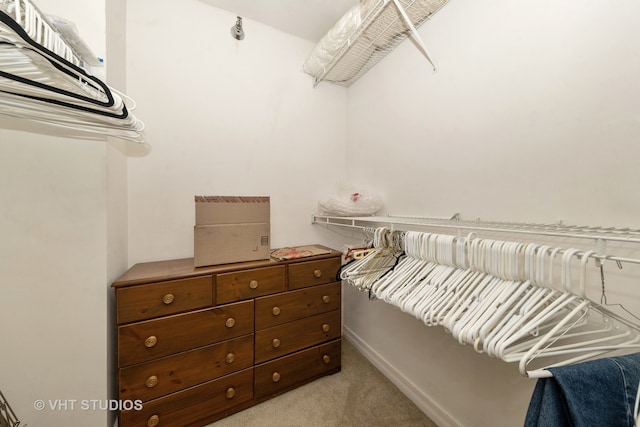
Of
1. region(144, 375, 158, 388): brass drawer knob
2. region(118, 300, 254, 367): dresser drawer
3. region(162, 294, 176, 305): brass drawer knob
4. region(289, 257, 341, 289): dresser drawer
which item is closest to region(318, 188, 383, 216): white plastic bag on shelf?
region(289, 257, 341, 289): dresser drawer

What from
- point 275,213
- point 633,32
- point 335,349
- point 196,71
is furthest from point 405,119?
point 335,349

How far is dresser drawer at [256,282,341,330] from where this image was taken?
55.1 inches

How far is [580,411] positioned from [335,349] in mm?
1401

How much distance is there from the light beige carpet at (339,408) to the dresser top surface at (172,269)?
88 cm

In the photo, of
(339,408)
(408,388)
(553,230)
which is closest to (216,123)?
(553,230)

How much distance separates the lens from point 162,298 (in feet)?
3.74

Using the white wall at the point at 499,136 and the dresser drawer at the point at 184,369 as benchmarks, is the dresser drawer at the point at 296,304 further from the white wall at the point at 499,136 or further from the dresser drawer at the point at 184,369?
the white wall at the point at 499,136

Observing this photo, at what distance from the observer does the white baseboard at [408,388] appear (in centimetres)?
128

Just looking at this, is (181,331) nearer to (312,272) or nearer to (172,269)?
(172,269)

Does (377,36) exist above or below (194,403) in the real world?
above

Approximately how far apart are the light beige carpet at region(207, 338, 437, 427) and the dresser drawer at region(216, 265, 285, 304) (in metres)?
0.70

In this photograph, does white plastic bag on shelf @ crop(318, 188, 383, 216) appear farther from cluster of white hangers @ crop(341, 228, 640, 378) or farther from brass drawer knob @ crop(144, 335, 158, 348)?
brass drawer knob @ crop(144, 335, 158, 348)

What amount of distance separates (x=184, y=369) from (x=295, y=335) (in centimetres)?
64

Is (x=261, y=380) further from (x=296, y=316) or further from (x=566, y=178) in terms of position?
(x=566, y=178)
